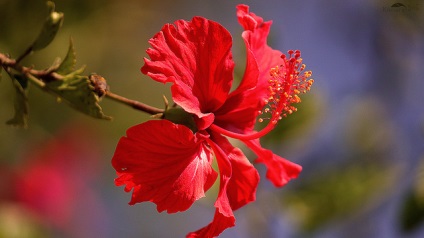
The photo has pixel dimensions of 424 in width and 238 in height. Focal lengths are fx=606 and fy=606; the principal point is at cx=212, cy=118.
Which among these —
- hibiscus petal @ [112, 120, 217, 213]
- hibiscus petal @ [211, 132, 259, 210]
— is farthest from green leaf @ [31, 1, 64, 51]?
hibiscus petal @ [211, 132, 259, 210]

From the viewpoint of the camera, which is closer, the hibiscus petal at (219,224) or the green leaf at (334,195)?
the hibiscus petal at (219,224)

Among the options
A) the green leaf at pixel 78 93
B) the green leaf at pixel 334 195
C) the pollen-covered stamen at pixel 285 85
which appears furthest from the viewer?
the green leaf at pixel 334 195

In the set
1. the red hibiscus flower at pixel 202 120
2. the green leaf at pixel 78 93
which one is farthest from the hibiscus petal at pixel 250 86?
the green leaf at pixel 78 93

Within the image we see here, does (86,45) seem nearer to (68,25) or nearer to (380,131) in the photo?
(68,25)

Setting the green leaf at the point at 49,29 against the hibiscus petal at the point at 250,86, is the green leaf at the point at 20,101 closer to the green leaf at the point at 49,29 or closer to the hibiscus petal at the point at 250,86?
the green leaf at the point at 49,29

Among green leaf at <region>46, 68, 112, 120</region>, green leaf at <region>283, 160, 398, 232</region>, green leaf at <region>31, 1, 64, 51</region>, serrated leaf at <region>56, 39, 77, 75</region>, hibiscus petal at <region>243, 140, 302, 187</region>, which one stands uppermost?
green leaf at <region>31, 1, 64, 51</region>

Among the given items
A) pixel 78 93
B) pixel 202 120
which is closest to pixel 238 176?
pixel 202 120

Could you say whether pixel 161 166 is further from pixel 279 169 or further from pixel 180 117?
pixel 279 169

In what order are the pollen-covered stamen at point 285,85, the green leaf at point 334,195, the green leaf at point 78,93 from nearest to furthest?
the green leaf at point 78,93, the pollen-covered stamen at point 285,85, the green leaf at point 334,195

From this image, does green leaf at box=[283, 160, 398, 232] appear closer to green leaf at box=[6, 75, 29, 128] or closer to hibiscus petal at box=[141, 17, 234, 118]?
hibiscus petal at box=[141, 17, 234, 118]
